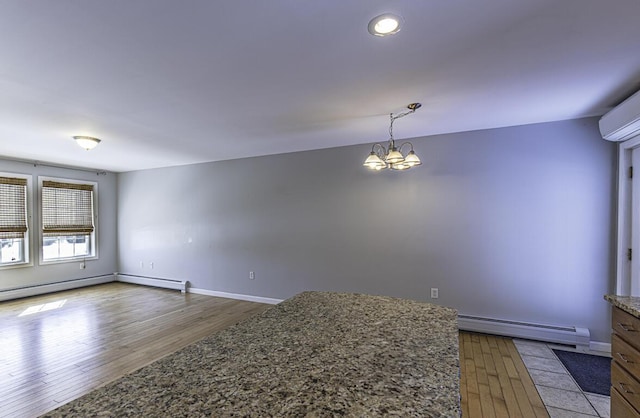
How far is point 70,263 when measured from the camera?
19.1ft

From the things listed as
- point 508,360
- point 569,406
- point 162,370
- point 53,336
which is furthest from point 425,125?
A: point 53,336

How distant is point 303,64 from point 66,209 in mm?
6330

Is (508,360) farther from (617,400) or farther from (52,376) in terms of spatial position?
(52,376)

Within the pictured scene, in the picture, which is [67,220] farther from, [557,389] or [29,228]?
[557,389]

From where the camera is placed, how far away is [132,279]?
20.8ft

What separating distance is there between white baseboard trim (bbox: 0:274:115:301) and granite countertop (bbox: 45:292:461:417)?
6.18 m

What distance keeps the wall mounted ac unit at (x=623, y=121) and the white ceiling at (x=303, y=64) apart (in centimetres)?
11

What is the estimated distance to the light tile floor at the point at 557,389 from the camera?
2.17 meters

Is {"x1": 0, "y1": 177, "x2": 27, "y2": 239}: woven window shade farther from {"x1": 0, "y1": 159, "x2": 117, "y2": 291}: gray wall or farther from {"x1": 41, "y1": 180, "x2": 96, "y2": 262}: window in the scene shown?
{"x1": 41, "y1": 180, "x2": 96, "y2": 262}: window

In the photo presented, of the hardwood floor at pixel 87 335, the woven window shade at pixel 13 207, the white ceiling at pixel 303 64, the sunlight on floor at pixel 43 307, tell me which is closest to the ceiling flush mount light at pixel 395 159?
the white ceiling at pixel 303 64

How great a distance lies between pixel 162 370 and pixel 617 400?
242 centimetres

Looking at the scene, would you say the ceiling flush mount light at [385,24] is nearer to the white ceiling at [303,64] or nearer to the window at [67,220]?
the white ceiling at [303,64]

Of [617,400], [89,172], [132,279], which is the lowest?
[132,279]

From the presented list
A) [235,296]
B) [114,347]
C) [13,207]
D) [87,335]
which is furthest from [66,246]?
[114,347]
